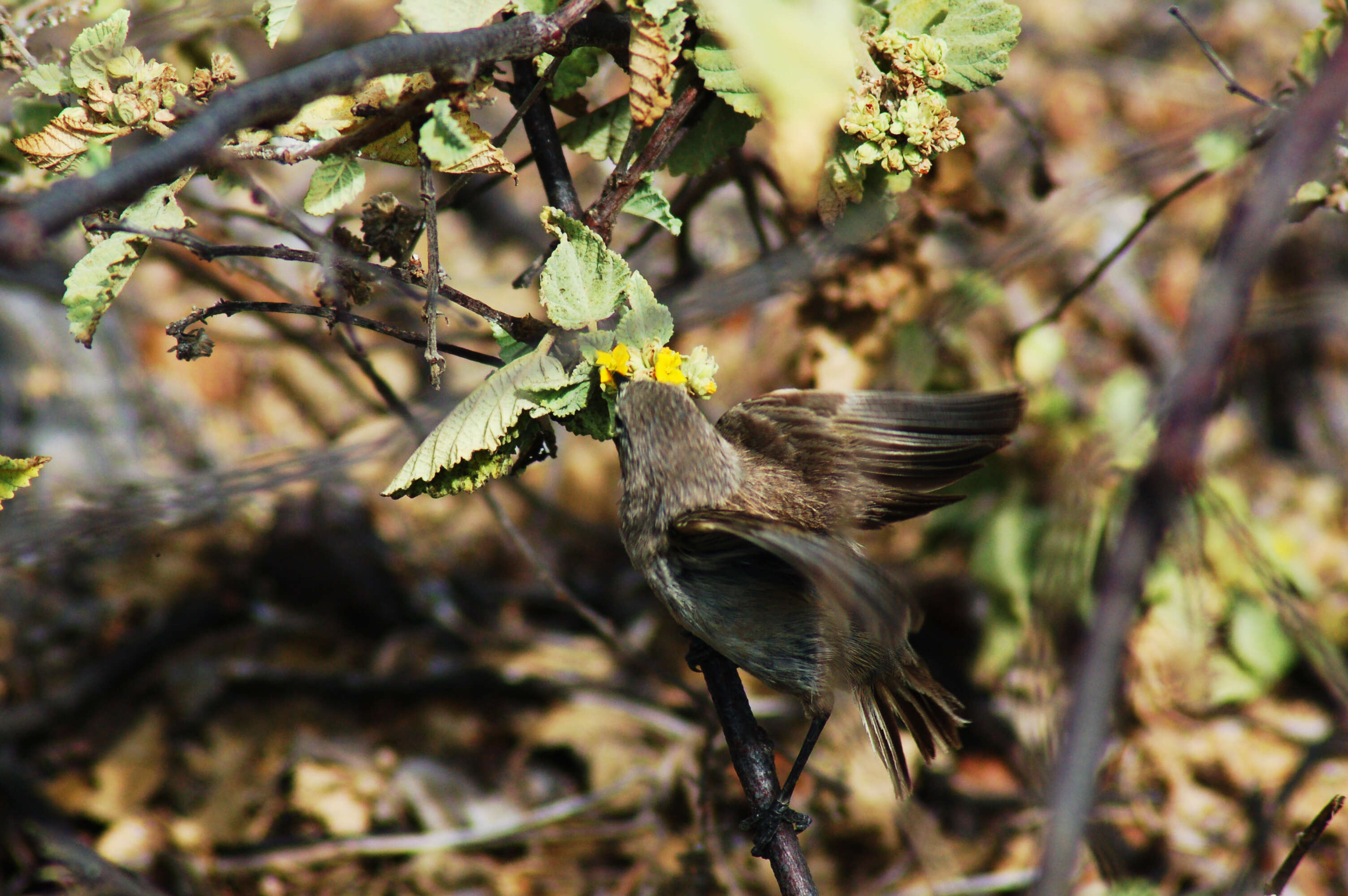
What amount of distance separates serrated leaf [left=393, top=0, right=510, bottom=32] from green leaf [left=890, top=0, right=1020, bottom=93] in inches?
38.7

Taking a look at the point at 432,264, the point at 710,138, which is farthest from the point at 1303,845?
the point at 432,264

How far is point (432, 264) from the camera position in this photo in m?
1.96

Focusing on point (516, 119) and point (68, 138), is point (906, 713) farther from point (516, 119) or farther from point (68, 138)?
point (68, 138)

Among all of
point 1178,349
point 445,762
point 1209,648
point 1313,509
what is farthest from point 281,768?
point 1313,509

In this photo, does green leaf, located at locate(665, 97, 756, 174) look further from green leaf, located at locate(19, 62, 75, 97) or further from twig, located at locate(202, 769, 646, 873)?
twig, located at locate(202, 769, 646, 873)

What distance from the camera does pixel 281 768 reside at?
12.6 feet

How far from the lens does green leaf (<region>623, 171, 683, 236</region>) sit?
218 centimetres

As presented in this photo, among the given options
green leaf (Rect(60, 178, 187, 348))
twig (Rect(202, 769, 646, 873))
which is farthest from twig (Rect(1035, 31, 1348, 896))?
twig (Rect(202, 769, 646, 873))

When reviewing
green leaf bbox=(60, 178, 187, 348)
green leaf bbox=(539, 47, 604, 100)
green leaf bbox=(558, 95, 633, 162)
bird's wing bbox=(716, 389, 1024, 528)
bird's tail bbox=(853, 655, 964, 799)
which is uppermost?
green leaf bbox=(539, 47, 604, 100)

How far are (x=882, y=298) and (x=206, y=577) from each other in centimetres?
336

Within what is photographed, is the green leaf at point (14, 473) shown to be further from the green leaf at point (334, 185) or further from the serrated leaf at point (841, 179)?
the serrated leaf at point (841, 179)

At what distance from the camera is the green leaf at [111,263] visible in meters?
1.85

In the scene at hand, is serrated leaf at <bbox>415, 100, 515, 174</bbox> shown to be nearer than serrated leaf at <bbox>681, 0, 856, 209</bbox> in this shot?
No

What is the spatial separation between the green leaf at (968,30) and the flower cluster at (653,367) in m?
0.92
